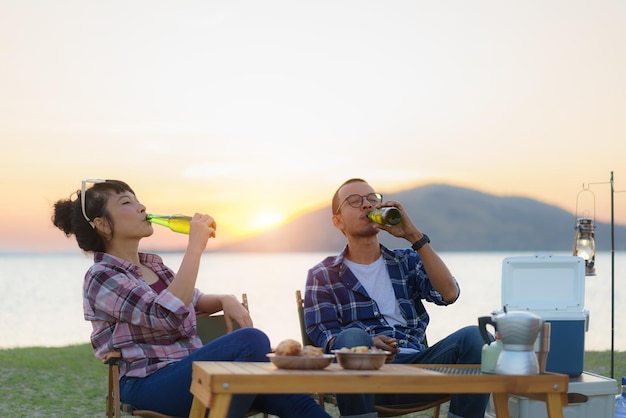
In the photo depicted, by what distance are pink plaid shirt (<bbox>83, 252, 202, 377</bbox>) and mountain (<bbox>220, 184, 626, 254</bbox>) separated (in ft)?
33.4

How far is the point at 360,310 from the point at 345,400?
22.7 inches

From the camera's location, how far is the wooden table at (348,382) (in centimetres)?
217

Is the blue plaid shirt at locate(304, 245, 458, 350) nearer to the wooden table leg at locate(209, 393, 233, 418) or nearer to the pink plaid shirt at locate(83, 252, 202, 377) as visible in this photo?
the pink plaid shirt at locate(83, 252, 202, 377)

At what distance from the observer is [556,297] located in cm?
Result: 376

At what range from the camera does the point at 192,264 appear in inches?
114

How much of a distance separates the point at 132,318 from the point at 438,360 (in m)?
1.12

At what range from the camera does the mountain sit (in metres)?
15.0

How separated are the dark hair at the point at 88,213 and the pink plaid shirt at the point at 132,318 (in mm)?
79

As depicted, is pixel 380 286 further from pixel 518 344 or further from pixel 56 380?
pixel 56 380

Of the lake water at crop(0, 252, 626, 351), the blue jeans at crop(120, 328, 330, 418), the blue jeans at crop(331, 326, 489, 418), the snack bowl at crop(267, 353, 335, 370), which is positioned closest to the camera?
the snack bowl at crop(267, 353, 335, 370)

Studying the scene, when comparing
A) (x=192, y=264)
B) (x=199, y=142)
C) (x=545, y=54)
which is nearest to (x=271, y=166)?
(x=199, y=142)

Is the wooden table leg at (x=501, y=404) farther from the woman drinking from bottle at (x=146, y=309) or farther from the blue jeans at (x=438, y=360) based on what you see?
the woman drinking from bottle at (x=146, y=309)

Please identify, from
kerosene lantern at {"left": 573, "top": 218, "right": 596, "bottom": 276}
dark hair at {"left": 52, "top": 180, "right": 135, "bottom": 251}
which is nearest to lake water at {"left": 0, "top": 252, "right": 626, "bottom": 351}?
dark hair at {"left": 52, "top": 180, "right": 135, "bottom": 251}

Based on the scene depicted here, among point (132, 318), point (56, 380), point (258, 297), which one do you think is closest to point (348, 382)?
point (132, 318)
